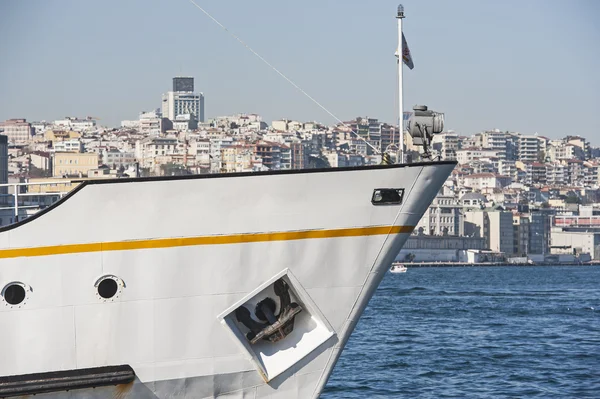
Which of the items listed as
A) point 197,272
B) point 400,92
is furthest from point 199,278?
point 400,92

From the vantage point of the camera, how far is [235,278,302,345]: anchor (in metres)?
12.1

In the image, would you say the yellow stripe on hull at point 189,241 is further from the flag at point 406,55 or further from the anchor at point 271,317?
the flag at point 406,55

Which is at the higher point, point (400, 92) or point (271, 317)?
point (400, 92)

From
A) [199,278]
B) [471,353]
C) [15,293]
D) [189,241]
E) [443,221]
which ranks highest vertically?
[189,241]

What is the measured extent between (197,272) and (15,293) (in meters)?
1.89

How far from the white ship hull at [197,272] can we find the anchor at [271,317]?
3.6 inches

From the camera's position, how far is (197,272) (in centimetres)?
1171

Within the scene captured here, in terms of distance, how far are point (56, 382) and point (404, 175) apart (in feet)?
14.1

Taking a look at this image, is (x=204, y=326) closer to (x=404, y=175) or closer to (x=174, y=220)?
(x=174, y=220)

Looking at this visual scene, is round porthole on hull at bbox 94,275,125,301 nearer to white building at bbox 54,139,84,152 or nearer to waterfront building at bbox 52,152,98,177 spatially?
waterfront building at bbox 52,152,98,177

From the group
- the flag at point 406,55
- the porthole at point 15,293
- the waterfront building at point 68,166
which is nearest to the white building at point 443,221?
the waterfront building at point 68,166

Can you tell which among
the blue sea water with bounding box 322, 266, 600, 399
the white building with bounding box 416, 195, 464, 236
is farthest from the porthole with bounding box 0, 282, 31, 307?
the white building with bounding box 416, 195, 464, 236

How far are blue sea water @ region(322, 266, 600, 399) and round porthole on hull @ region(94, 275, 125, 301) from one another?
35.6ft

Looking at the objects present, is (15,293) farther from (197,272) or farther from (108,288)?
(197,272)
